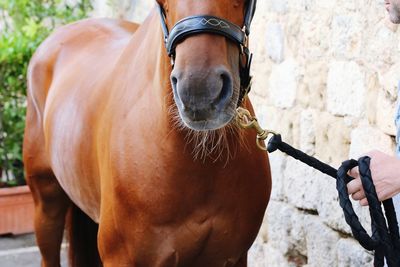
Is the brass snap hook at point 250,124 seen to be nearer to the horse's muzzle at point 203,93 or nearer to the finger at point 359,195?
the horse's muzzle at point 203,93

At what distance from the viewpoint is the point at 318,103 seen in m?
3.51

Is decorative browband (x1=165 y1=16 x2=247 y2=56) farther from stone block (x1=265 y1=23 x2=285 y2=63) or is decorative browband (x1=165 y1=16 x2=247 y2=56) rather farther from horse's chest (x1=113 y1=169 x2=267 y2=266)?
A: stone block (x1=265 y1=23 x2=285 y2=63)

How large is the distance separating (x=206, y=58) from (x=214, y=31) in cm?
9

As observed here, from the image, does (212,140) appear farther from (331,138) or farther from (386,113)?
(331,138)

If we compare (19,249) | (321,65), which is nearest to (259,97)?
(321,65)

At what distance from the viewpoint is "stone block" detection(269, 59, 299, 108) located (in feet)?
12.2

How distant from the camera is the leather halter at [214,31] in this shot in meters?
1.99

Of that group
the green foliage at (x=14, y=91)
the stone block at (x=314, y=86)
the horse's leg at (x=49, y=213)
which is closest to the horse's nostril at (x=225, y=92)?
the stone block at (x=314, y=86)

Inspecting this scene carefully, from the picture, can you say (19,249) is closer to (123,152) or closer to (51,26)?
(51,26)

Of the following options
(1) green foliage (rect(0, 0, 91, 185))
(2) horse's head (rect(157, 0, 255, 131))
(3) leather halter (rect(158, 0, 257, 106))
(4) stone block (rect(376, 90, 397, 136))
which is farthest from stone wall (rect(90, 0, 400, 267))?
(1) green foliage (rect(0, 0, 91, 185))

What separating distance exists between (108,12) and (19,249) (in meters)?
2.58

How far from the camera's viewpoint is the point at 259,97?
13.4ft

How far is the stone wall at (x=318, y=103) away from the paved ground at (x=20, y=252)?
1.85 meters

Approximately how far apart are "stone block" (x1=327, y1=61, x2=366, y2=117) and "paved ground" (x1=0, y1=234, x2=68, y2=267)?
2.72 m
